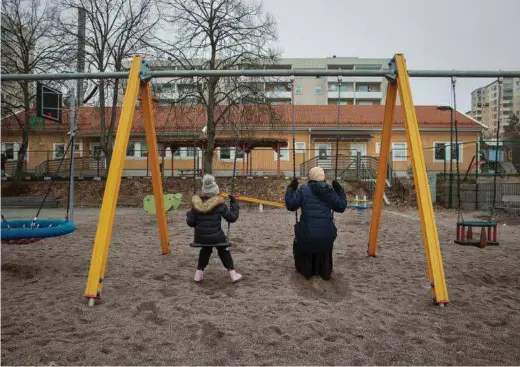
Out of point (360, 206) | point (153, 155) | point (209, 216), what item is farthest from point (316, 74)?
point (360, 206)

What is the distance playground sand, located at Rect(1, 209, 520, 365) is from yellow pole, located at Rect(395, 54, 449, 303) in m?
0.25

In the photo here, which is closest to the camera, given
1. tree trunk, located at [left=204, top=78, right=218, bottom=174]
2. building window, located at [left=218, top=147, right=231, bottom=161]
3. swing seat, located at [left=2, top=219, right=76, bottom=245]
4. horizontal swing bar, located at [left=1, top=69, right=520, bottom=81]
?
swing seat, located at [left=2, top=219, right=76, bottom=245]

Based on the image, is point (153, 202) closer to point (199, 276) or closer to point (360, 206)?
point (360, 206)

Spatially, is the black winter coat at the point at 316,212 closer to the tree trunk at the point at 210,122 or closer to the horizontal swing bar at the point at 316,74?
the horizontal swing bar at the point at 316,74

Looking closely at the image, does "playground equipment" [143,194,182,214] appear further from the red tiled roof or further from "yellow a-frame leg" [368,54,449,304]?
the red tiled roof

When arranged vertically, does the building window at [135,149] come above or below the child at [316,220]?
above

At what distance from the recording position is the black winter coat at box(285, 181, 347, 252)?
4.84 metres

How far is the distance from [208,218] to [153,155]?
6.02 feet

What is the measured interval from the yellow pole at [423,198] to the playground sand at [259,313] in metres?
0.25

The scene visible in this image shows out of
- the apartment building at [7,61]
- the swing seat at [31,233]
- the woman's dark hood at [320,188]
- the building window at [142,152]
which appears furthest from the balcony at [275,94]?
the swing seat at [31,233]

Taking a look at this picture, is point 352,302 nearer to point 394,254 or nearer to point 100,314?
point 100,314

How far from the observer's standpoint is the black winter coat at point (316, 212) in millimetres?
4840

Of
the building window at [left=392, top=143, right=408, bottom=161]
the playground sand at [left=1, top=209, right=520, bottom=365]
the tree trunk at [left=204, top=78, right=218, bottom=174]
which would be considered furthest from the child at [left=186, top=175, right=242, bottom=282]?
the building window at [left=392, top=143, right=408, bottom=161]

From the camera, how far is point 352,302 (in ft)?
13.9
